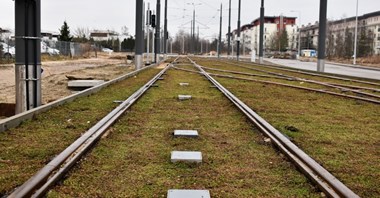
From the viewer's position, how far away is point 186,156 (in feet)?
17.6

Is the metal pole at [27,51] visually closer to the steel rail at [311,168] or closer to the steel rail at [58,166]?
the steel rail at [58,166]

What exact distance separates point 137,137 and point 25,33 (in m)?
3.52

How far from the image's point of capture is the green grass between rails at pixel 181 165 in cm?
433

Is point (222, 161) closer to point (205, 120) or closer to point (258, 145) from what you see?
point (258, 145)

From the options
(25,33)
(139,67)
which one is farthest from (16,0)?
(139,67)

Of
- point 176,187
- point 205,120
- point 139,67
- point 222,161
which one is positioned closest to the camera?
point 176,187

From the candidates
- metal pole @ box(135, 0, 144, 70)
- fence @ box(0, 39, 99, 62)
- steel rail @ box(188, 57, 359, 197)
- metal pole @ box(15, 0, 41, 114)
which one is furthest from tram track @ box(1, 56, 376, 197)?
fence @ box(0, 39, 99, 62)

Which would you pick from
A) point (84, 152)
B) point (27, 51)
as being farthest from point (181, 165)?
point (27, 51)

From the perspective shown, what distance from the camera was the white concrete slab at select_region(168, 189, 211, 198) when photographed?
4048 millimetres

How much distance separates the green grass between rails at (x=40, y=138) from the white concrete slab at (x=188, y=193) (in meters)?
1.42

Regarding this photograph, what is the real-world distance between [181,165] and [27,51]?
4974 millimetres

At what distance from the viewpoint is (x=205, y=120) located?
8359 mm

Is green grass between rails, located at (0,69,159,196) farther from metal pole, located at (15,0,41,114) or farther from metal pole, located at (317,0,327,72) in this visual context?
metal pole, located at (317,0,327,72)

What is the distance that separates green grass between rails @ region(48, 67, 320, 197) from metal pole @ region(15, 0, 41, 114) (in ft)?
6.73
